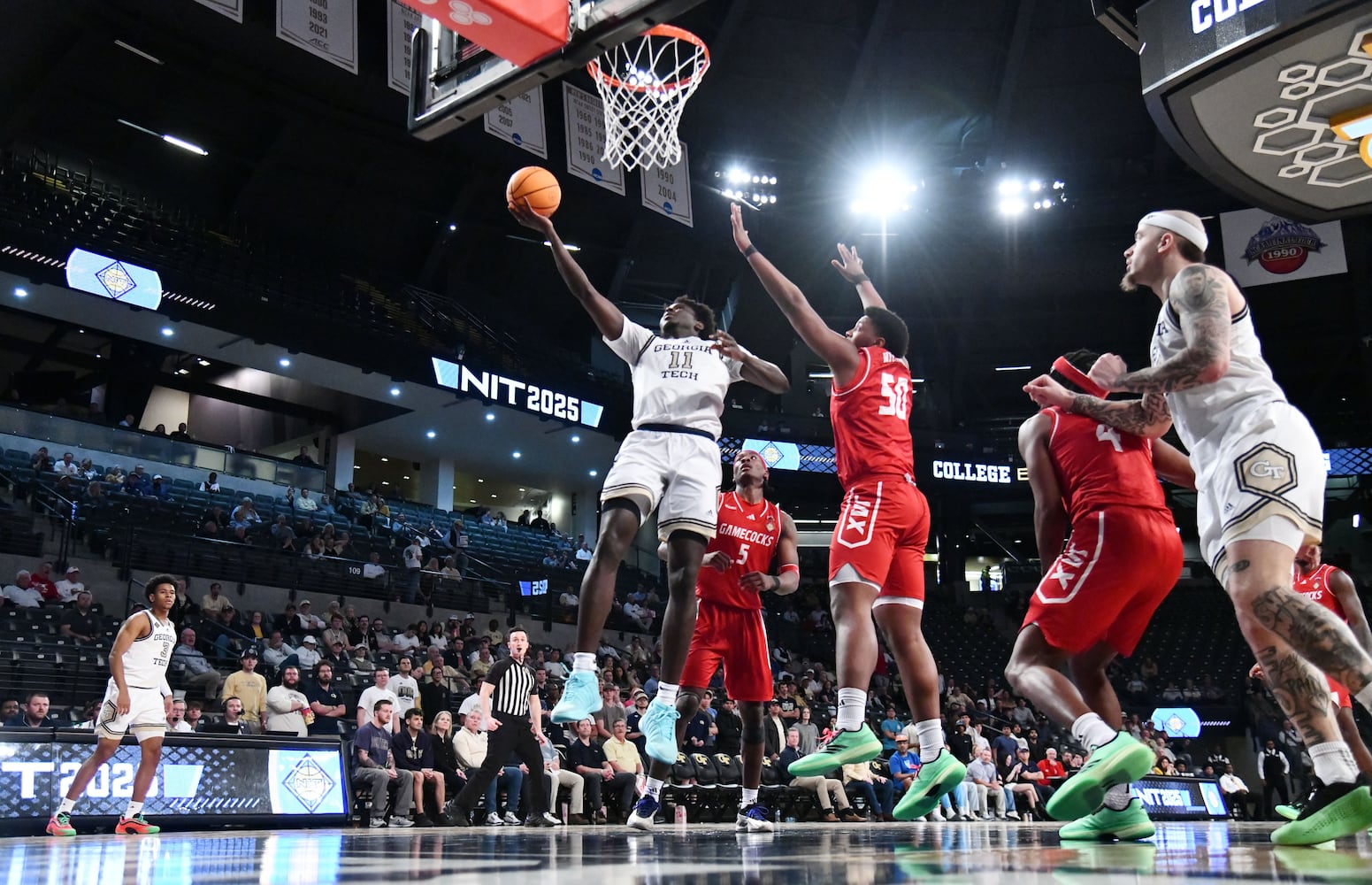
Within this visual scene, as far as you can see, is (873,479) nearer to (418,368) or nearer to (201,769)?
(201,769)

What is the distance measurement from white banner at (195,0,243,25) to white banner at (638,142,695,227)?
27.9 feet

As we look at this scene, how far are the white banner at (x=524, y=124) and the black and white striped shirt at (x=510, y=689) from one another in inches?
491

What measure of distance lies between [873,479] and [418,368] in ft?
59.9

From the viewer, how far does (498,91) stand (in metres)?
6.18

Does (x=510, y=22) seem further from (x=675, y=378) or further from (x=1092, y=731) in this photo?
(x=1092, y=731)

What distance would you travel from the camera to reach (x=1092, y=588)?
4.41m

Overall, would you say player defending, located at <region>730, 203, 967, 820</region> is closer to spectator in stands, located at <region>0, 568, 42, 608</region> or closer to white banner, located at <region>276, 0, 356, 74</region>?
spectator in stands, located at <region>0, 568, 42, 608</region>

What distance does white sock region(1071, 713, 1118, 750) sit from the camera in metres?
4.15

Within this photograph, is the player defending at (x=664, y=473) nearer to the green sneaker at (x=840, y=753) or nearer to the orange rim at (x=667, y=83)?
the green sneaker at (x=840, y=753)

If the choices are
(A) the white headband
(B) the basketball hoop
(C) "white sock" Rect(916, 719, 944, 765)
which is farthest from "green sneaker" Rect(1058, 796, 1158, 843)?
(B) the basketball hoop

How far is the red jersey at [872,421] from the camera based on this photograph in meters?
5.53

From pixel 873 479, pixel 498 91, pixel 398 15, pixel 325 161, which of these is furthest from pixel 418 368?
pixel 873 479

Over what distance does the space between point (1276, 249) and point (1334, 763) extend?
2551 centimetres

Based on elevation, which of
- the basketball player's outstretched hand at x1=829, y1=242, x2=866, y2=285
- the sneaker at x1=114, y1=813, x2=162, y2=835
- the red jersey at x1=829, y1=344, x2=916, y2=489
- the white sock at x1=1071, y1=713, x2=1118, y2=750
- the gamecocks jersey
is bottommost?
the sneaker at x1=114, y1=813, x2=162, y2=835
